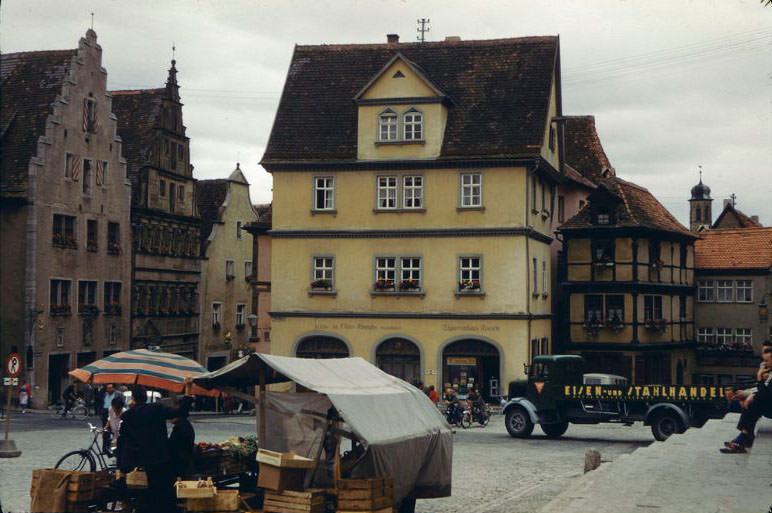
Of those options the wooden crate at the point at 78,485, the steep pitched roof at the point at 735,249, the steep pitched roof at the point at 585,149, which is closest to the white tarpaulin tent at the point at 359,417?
the wooden crate at the point at 78,485

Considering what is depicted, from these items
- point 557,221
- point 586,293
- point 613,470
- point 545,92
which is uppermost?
point 545,92

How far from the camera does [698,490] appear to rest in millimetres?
17969

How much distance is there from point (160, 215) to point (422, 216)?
17532 millimetres

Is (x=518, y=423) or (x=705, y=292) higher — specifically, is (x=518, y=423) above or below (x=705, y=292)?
below

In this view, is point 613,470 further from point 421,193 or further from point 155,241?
point 155,241

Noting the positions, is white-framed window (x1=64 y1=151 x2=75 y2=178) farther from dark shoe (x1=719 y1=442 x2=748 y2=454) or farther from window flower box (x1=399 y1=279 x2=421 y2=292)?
dark shoe (x1=719 y1=442 x2=748 y2=454)

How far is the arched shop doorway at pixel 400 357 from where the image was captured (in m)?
47.7

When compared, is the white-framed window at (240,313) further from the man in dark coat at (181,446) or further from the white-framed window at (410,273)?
the man in dark coat at (181,446)

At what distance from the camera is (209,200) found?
68.9 meters

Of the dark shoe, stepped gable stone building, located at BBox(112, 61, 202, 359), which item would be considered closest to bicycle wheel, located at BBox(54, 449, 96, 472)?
the dark shoe

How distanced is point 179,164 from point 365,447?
47.0 metres

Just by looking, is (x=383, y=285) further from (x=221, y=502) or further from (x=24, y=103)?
(x=221, y=502)

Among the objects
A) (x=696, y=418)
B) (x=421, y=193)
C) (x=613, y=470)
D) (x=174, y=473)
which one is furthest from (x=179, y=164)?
(x=174, y=473)

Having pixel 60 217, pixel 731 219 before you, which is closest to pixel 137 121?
pixel 60 217
